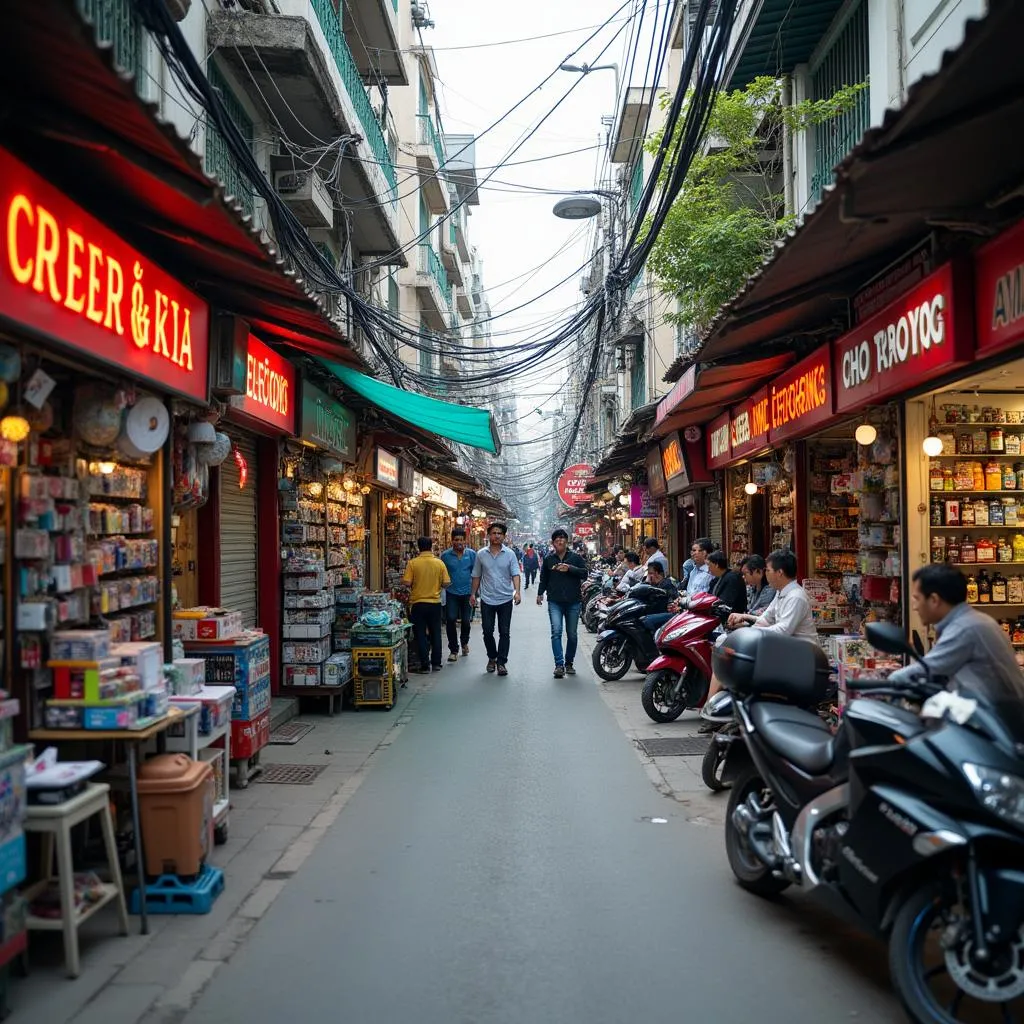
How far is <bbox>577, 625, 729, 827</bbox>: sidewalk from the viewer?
6.76 meters

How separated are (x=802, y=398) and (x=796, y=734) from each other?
5028 millimetres

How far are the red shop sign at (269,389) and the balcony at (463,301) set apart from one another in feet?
120

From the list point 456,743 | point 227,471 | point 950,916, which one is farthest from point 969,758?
point 227,471

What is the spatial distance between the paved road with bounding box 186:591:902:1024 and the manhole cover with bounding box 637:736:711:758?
99 cm

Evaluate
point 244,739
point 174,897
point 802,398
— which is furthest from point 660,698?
point 174,897

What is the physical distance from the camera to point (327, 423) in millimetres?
11711

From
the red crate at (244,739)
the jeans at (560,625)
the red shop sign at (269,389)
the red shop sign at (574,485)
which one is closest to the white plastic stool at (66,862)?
the red crate at (244,739)

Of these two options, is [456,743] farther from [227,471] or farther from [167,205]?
[167,205]

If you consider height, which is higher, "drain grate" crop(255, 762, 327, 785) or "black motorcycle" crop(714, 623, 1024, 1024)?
"black motorcycle" crop(714, 623, 1024, 1024)

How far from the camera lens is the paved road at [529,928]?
3.77m

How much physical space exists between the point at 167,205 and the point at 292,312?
212cm

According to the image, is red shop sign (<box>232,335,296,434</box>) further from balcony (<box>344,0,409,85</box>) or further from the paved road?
balcony (<box>344,0,409,85</box>)

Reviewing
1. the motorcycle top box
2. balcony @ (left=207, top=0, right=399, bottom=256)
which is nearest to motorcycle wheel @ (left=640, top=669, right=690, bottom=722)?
the motorcycle top box

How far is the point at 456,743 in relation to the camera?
8.89 metres
